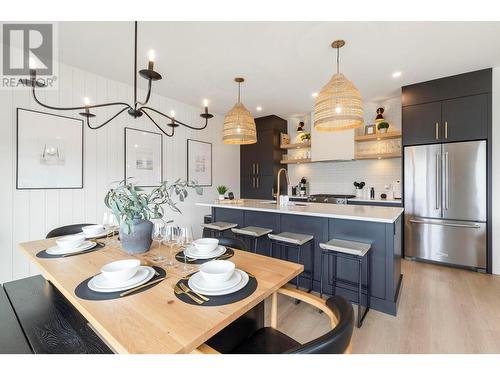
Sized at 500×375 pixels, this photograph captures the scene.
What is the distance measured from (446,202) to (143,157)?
4.55 metres

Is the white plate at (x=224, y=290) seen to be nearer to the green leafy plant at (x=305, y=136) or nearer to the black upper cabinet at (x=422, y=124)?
the black upper cabinet at (x=422, y=124)

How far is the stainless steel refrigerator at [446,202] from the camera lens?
9.86 ft

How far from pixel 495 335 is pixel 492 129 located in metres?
2.59

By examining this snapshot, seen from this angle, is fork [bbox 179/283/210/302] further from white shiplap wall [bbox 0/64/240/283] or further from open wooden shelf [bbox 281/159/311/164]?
open wooden shelf [bbox 281/159/311/164]

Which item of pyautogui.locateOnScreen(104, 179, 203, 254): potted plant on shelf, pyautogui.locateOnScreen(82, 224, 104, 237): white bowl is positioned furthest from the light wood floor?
pyautogui.locateOnScreen(82, 224, 104, 237): white bowl

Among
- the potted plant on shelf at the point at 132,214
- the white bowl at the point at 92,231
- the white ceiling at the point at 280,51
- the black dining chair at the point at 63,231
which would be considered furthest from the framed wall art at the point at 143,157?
the potted plant on shelf at the point at 132,214

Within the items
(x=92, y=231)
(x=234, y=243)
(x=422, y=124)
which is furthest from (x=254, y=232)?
(x=422, y=124)

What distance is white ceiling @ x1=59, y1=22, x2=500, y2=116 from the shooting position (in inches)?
84.6

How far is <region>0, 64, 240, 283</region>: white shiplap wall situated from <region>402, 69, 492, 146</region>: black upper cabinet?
376cm

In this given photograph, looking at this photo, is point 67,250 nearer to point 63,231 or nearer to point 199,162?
Answer: point 63,231

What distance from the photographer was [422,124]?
3410 millimetres
